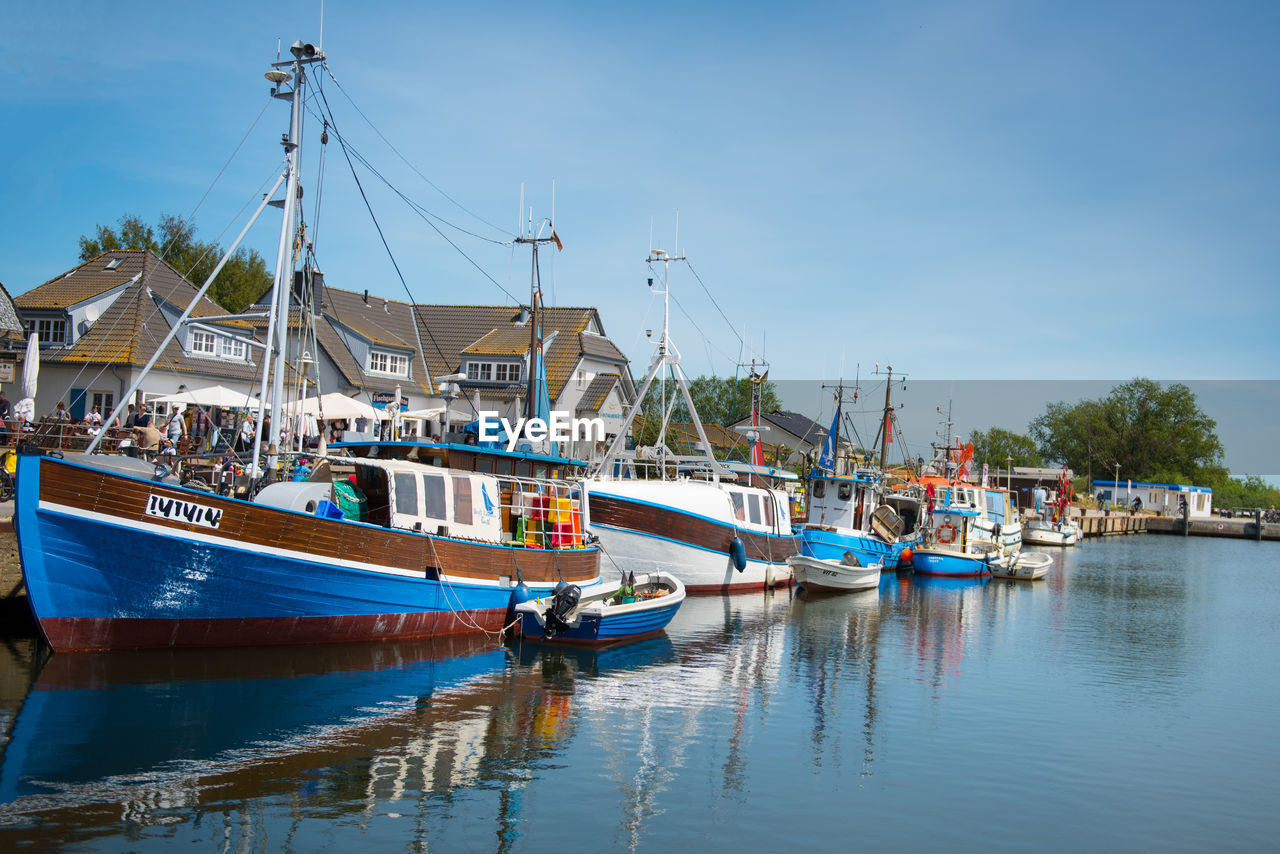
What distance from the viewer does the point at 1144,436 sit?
11938 cm

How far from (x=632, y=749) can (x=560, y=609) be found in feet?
20.3

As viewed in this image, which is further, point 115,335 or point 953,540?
point 953,540

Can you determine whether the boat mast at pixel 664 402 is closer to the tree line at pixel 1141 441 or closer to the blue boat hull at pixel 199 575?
the blue boat hull at pixel 199 575

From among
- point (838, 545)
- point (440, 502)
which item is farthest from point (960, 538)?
point (440, 502)

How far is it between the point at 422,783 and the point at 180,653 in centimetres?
703

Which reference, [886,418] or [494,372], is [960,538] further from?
[494,372]

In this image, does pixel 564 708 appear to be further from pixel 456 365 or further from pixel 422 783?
pixel 456 365

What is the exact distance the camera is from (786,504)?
35188 mm

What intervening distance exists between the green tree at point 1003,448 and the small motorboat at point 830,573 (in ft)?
262

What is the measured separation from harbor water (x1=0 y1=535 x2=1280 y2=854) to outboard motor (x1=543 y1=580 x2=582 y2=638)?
0.62 m

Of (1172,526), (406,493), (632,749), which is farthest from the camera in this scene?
(1172,526)

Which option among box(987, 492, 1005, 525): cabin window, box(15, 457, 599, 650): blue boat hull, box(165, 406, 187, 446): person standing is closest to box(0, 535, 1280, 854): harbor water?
box(15, 457, 599, 650): blue boat hull

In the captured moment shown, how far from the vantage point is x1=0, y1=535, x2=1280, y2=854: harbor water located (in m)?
11.0

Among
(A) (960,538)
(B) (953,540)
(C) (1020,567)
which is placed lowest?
(C) (1020,567)
